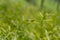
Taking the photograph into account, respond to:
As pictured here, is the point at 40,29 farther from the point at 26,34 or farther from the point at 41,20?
the point at 26,34

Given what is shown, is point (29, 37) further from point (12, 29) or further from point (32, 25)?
point (32, 25)

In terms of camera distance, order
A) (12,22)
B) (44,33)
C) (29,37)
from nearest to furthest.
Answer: (29,37) → (44,33) → (12,22)

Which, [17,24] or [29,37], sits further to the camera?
[17,24]

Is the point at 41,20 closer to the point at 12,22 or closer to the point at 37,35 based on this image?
the point at 37,35

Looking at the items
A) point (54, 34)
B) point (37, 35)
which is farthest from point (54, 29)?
point (37, 35)

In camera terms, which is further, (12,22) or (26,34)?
(12,22)

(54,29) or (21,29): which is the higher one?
(21,29)

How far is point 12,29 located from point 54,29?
30.8 inches

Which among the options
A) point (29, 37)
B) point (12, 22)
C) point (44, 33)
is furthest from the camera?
point (12, 22)

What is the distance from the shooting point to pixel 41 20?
11.6ft

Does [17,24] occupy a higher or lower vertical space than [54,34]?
higher

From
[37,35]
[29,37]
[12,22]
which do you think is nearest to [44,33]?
[37,35]

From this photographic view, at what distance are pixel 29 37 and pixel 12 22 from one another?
25.1 inches

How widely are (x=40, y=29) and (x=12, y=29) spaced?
478 mm
